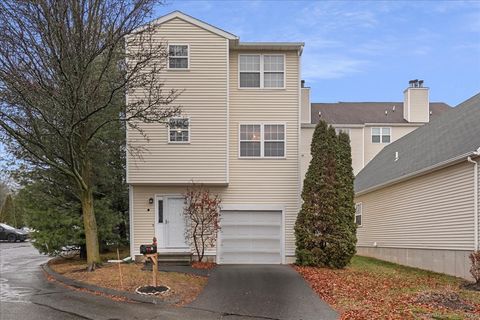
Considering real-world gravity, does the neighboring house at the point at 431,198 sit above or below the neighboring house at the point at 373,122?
A: below

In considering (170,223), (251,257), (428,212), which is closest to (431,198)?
(428,212)

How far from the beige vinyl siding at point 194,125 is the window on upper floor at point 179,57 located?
154 mm

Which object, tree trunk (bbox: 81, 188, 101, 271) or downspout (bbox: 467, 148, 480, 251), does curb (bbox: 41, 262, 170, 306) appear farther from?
downspout (bbox: 467, 148, 480, 251)

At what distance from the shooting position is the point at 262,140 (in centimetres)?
1761

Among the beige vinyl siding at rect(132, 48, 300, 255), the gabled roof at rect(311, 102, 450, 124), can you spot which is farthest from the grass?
the gabled roof at rect(311, 102, 450, 124)

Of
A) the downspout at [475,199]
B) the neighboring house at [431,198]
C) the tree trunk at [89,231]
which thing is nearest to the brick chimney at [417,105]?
the neighboring house at [431,198]

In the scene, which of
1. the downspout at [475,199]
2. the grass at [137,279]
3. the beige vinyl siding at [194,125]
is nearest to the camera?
the grass at [137,279]

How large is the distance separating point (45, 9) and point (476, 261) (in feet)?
42.5

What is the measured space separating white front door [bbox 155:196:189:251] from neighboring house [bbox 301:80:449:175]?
18993 mm

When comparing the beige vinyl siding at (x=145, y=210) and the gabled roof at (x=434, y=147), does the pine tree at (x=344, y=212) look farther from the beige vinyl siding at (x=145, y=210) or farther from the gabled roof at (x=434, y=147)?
the beige vinyl siding at (x=145, y=210)

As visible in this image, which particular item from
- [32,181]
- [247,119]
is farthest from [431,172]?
[32,181]

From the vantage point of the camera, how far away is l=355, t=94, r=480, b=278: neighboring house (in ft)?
48.0

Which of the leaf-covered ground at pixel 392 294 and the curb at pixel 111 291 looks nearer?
the leaf-covered ground at pixel 392 294

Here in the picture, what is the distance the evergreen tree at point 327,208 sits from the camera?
1596cm
